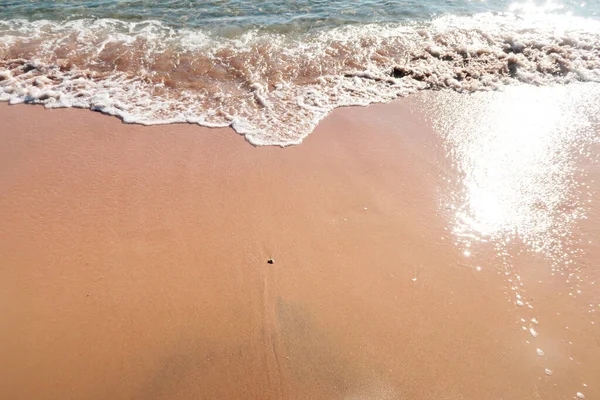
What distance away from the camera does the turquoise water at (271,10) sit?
797 cm

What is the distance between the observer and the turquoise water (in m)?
7.97

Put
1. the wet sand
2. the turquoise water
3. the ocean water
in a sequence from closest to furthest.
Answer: the wet sand, the ocean water, the turquoise water

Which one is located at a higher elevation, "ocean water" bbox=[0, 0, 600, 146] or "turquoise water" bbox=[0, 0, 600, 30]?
"turquoise water" bbox=[0, 0, 600, 30]

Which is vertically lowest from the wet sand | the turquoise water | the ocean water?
the wet sand

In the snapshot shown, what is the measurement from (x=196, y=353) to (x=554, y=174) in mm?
4418

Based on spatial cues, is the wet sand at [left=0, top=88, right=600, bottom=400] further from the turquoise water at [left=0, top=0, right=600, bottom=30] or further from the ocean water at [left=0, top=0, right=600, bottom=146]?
the turquoise water at [left=0, top=0, right=600, bottom=30]

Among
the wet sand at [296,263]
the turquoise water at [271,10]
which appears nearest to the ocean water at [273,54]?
the turquoise water at [271,10]

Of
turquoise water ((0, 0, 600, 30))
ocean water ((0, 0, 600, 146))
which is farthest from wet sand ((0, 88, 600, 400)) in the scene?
turquoise water ((0, 0, 600, 30))

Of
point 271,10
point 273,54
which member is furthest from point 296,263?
point 271,10

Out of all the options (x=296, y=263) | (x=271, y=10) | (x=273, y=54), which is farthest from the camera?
(x=271, y=10)

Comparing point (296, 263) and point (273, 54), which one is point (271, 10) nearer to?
point (273, 54)

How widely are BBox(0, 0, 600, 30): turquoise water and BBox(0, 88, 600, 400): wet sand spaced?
4.06 metres

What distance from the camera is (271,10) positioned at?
845 centimetres

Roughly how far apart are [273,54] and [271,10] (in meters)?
2.25
